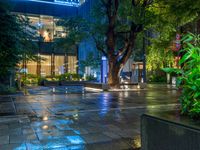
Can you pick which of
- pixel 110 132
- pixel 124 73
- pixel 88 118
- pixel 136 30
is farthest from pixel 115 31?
pixel 110 132

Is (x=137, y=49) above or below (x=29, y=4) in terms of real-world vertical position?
below

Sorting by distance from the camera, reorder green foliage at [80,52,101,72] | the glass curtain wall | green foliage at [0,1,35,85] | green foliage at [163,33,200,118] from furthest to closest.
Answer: the glass curtain wall
green foliage at [80,52,101,72]
green foliage at [0,1,35,85]
green foliage at [163,33,200,118]

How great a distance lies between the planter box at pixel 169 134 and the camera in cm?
356

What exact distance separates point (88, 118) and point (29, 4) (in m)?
37.2

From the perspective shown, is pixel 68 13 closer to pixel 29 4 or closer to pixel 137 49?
pixel 29 4

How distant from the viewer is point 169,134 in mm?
3979

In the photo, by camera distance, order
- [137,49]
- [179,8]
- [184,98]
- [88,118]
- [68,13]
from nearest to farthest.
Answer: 1. [184,98]
2. [88,118]
3. [179,8]
4. [137,49]
5. [68,13]

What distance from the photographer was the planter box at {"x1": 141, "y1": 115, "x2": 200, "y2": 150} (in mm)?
3557

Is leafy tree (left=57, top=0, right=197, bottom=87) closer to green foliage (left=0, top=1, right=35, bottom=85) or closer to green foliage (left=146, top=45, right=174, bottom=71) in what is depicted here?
green foliage (left=0, top=1, right=35, bottom=85)

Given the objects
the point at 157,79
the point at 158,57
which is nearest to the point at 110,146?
the point at 158,57

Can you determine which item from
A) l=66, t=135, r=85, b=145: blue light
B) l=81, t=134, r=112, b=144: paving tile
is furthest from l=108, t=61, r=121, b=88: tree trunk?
l=66, t=135, r=85, b=145: blue light

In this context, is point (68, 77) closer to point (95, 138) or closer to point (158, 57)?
point (158, 57)

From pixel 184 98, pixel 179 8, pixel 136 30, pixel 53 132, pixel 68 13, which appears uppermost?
pixel 68 13

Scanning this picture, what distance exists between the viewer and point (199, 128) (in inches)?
138
